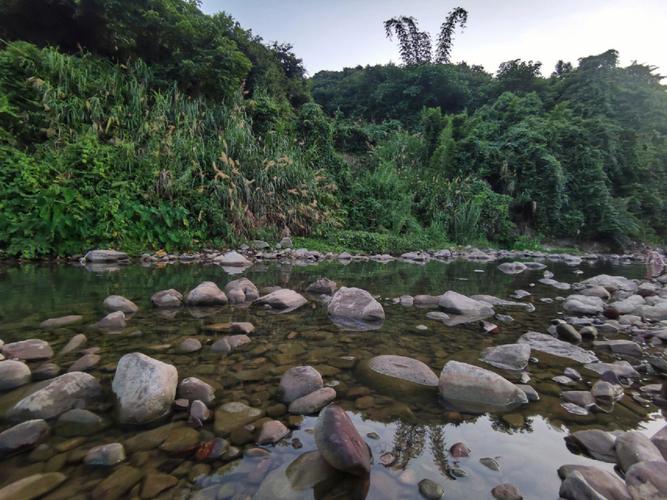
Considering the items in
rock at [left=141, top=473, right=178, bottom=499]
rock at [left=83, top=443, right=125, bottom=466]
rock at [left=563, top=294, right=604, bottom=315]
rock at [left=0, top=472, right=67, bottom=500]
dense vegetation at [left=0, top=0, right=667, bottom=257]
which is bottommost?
rock at [left=563, top=294, right=604, bottom=315]

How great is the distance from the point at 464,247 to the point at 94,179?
11.4m

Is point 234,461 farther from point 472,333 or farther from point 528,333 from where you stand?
point 528,333

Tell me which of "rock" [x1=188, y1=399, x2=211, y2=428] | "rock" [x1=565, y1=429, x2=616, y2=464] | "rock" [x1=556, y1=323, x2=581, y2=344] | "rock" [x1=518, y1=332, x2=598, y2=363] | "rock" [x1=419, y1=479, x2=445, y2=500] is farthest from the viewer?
"rock" [x1=556, y1=323, x2=581, y2=344]

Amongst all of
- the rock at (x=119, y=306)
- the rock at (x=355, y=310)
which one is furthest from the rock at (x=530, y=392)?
the rock at (x=119, y=306)

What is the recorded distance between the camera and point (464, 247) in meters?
13.1

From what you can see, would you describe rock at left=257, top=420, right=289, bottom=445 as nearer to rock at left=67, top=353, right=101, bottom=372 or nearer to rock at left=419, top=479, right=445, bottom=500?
rock at left=419, top=479, right=445, bottom=500

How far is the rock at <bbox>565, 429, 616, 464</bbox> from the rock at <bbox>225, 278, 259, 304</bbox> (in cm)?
303

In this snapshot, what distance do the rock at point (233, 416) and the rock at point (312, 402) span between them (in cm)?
16

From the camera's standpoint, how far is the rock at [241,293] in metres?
3.78

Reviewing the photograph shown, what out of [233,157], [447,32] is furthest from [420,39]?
[233,157]

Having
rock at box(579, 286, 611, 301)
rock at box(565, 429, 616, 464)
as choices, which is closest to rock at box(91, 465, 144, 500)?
rock at box(565, 429, 616, 464)

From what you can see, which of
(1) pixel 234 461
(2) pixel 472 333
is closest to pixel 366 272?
(2) pixel 472 333

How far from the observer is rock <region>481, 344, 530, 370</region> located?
2.34 meters

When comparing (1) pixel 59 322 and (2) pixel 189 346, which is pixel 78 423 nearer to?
(2) pixel 189 346
